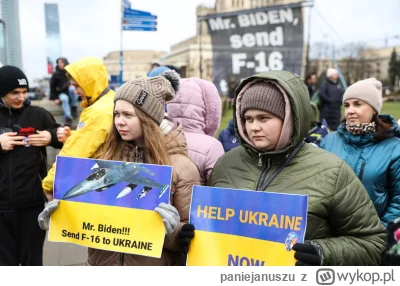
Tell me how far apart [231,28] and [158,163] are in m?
10.1

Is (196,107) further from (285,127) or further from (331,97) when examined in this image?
(331,97)

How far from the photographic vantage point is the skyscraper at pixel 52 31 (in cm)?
1823

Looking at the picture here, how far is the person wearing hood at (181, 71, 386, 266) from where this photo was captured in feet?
5.70

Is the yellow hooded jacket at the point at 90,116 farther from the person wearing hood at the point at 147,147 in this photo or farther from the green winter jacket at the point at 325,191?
the green winter jacket at the point at 325,191

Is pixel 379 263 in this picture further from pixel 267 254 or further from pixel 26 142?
pixel 26 142

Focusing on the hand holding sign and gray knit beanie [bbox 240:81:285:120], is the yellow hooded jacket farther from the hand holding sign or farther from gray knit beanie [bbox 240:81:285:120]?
gray knit beanie [bbox 240:81:285:120]

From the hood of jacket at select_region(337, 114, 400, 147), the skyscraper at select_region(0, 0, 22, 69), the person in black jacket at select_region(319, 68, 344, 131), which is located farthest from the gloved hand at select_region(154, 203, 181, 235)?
the person in black jacket at select_region(319, 68, 344, 131)

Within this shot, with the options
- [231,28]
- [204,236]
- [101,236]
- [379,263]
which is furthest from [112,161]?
[231,28]

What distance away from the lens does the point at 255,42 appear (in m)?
11.4

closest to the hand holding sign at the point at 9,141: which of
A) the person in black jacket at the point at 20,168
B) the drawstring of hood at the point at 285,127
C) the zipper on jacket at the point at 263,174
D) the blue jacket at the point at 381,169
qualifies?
the person in black jacket at the point at 20,168

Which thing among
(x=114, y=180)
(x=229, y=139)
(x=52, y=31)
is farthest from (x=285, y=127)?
(x=52, y=31)

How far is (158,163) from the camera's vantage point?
2203 millimetres

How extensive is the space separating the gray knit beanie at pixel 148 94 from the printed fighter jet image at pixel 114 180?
0.35m

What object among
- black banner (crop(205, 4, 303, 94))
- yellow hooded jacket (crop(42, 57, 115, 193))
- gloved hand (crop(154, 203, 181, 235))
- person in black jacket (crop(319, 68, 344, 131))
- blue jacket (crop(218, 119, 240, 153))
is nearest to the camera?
gloved hand (crop(154, 203, 181, 235))
